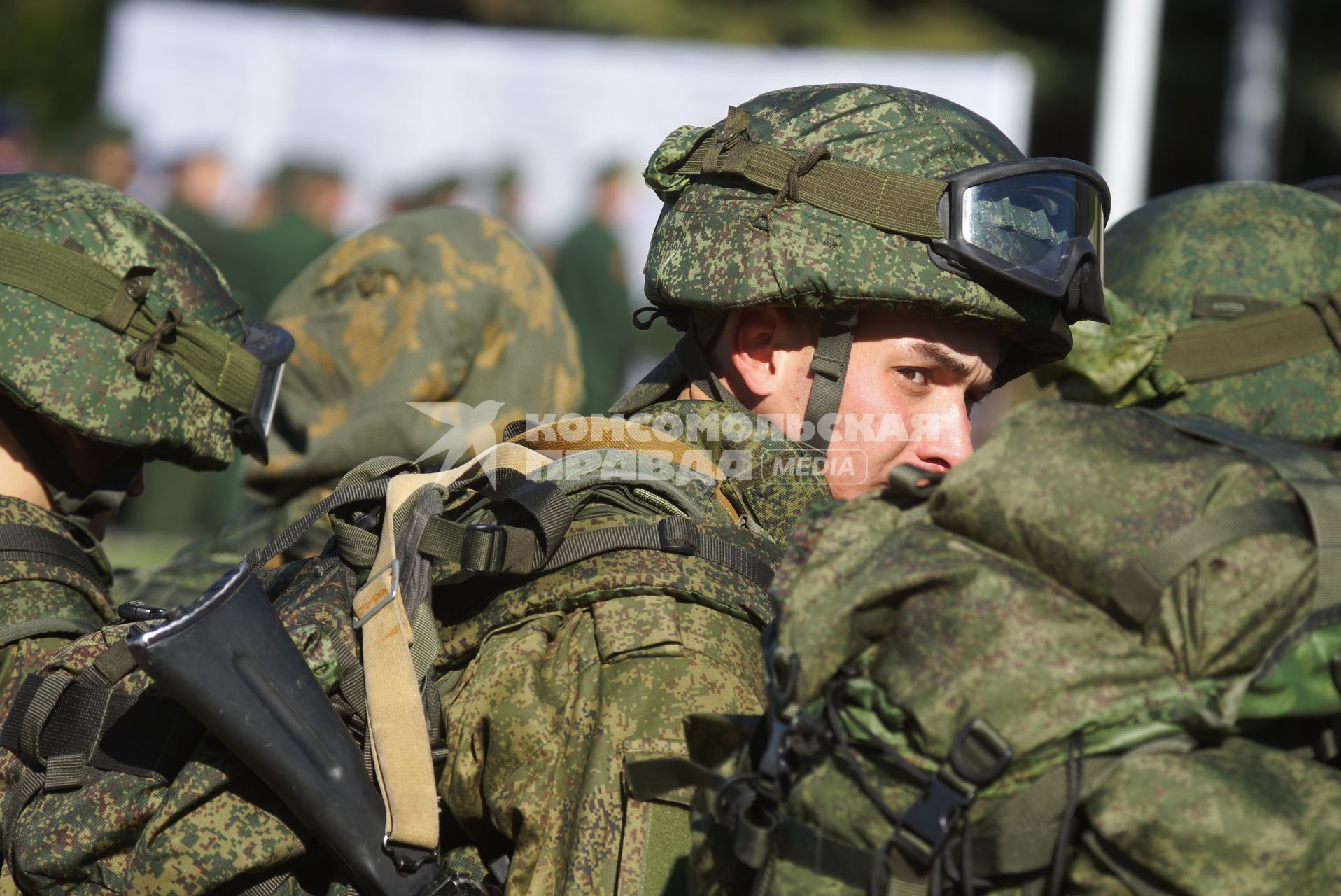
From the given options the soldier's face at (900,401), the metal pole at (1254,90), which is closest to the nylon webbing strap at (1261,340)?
the soldier's face at (900,401)

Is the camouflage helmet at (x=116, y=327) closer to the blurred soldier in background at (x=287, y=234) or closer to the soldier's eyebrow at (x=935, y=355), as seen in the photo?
the soldier's eyebrow at (x=935, y=355)

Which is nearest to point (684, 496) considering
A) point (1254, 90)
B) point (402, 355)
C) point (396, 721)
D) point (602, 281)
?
point (396, 721)

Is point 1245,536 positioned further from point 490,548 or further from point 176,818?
point 176,818

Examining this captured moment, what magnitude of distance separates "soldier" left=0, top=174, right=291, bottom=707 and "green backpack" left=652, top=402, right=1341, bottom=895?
6.45 feet

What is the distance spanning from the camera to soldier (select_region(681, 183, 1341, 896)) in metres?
1.93

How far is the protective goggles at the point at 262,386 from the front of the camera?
4113 millimetres

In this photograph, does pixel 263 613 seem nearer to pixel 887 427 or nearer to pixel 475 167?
pixel 887 427

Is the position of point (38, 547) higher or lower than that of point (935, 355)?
lower

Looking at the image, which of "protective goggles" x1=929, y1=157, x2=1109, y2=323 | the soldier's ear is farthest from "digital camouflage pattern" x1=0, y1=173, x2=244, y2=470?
"protective goggles" x1=929, y1=157, x2=1109, y2=323

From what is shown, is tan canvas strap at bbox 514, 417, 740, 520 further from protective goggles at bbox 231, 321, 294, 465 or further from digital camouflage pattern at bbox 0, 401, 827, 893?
protective goggles at bbox 231, 321, 294, 465

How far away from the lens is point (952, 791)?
2033mm

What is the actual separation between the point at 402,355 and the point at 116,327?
5.91ft

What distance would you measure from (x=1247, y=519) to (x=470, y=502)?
1.52 meters

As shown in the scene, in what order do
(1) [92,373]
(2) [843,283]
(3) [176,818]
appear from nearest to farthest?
(3) [176,818]
(2) [843,283]
(1) [92,373]
